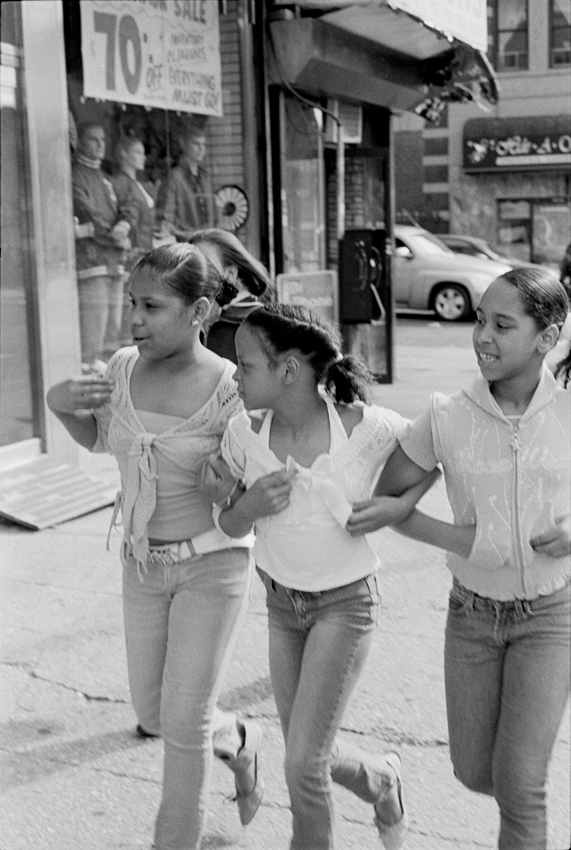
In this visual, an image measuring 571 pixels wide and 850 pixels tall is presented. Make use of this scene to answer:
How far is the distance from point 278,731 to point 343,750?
1145 millimetres

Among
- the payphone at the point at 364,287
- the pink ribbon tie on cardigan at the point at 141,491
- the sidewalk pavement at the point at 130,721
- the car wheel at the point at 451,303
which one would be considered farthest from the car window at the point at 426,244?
the pink ribbon tie on cardigan at the point at 141,491

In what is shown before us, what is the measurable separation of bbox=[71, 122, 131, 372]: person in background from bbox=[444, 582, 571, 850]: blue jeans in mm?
5299

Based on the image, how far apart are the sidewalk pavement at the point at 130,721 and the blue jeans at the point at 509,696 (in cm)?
71

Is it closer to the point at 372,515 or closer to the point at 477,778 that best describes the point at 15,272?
the point at 372,515

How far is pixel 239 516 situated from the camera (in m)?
2.54

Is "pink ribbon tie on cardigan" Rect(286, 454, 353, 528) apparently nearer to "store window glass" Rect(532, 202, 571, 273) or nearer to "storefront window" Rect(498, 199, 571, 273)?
"storefront window" Rect(498, 199, 571, 273)

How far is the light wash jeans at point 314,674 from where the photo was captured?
2504 millimetres

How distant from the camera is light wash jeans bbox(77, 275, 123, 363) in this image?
25.3 ft

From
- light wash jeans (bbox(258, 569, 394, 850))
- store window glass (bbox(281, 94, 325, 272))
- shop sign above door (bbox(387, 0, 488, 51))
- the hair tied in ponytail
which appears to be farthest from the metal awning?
light wash jeans (bbox(258, 569, 394, 850))

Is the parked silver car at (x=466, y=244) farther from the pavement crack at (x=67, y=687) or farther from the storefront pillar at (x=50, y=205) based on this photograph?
the pavement crack at (x=67, y=687)

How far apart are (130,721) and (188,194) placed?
549 cm

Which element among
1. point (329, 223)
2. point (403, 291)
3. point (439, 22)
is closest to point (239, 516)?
point (439, 22)

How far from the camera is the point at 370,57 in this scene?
32.8 ft

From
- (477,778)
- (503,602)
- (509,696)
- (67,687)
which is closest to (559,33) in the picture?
(503,602)
